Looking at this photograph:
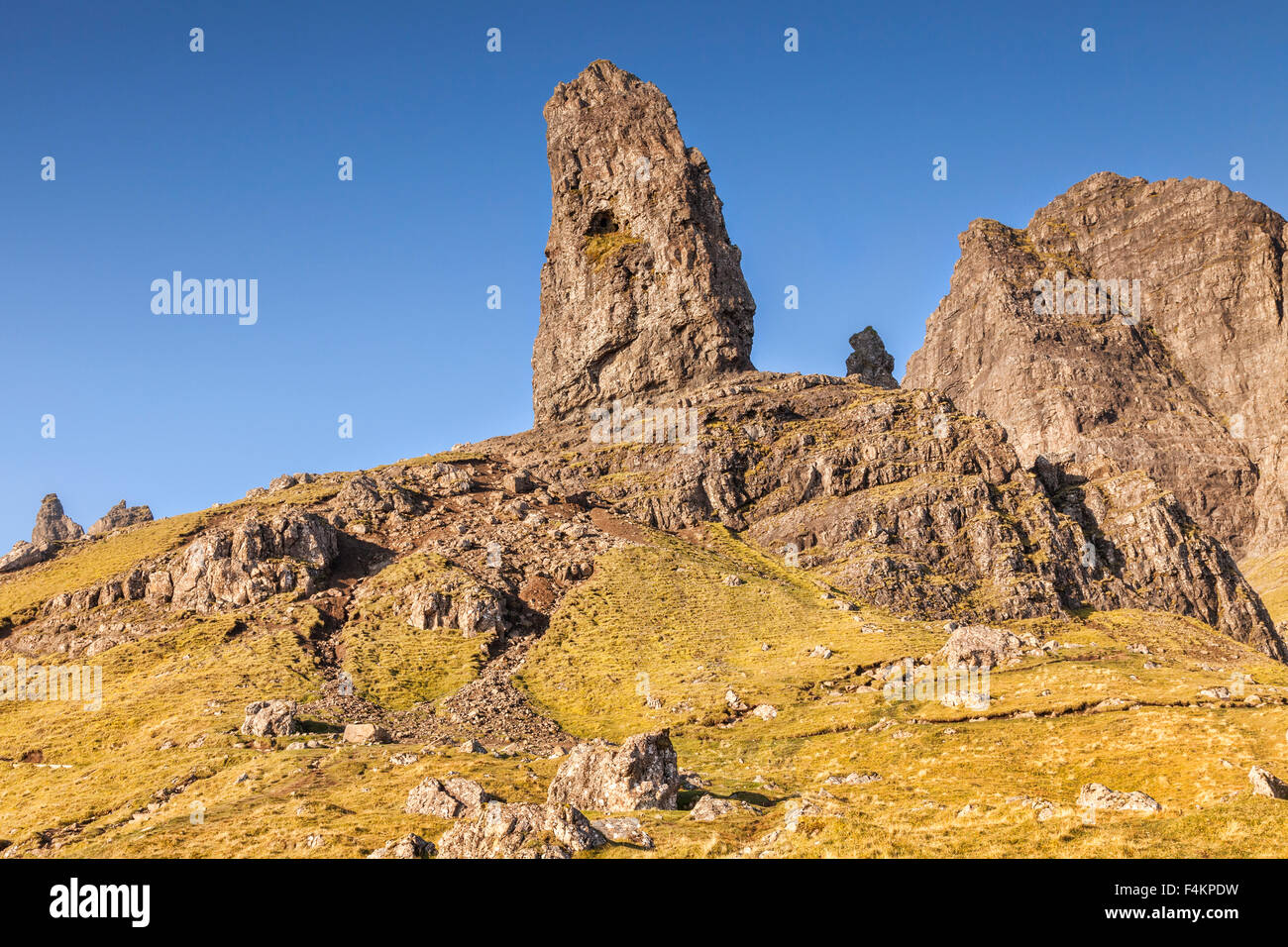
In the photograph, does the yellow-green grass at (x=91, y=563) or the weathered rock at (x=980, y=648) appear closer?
the weathered rock at (x=980, y=648)

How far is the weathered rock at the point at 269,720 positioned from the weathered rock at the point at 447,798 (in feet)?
115

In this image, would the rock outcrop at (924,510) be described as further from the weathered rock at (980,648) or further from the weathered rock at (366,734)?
the weathered rock at (366,734)

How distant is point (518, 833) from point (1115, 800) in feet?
113

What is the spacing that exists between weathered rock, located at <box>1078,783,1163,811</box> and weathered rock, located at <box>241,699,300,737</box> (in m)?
75.0

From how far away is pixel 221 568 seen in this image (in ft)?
420

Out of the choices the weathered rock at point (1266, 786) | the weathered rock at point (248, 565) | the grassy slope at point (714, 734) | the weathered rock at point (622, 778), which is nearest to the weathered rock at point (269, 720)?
the grassy slope at point (714, 734)

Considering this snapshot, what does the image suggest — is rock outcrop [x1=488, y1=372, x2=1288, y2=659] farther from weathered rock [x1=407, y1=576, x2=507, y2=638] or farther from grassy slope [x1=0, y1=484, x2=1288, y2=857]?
weathered rock [x1=407, y1=576, x2=507, y2=638]

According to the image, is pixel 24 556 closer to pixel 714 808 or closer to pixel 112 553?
pixel 112 553

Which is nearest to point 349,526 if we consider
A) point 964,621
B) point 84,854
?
point 84,854

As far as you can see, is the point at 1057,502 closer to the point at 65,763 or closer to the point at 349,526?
the point at 349,526

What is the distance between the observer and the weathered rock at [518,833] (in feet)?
127

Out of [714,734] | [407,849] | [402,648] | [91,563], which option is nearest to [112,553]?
[91,563]

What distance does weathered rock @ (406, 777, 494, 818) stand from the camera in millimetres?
55469
